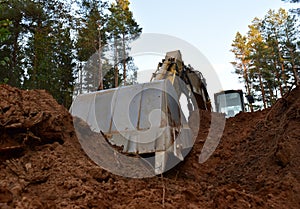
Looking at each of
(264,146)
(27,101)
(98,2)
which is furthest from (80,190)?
(98,2)

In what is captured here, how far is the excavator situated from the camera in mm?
4902

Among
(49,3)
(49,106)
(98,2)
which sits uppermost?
(98,2)

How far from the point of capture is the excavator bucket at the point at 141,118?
4910 millimetres

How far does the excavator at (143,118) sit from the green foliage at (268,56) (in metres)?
23.3

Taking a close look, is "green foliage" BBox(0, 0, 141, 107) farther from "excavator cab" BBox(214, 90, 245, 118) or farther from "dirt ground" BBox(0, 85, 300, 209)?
"dirt ground" BBox(0, 85, 300, 209)

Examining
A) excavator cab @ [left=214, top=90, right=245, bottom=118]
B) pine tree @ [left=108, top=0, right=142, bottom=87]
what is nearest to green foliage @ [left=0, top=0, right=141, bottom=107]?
pine tree @ [left=108, top=0, right=142, bottom=87]

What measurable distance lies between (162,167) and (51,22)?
1610 centimetres

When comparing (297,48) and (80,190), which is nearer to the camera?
(80,190)

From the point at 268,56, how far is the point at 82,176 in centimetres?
2843

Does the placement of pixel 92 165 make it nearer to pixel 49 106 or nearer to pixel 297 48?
pixel 49 106

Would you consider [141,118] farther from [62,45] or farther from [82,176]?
[62,45]

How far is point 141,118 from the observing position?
541 centimetres

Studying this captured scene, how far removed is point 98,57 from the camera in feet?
75.1

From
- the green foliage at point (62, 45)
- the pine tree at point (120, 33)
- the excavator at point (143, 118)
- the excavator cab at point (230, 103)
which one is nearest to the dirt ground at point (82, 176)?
the excavator at point (143, 118)
